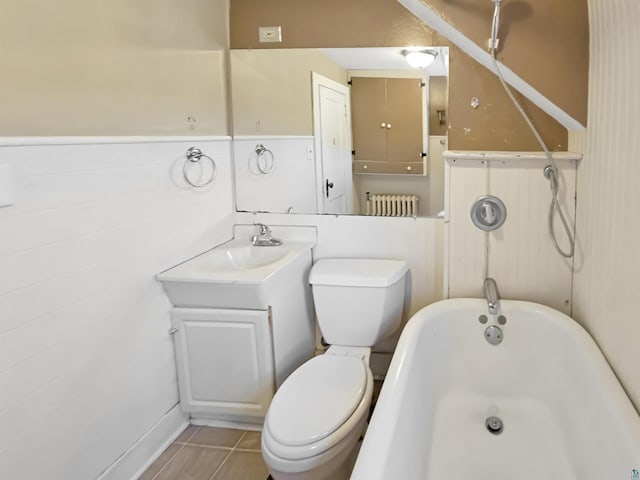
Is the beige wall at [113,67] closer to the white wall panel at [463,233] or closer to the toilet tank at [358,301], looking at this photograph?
the toilet tank at [358,301]

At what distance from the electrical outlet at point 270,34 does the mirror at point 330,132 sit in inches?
2.3

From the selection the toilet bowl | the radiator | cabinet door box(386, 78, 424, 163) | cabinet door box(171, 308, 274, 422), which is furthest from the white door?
the toilet bowl

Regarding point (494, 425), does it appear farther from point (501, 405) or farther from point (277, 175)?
point (277, 175)

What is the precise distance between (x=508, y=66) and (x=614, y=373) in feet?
3.78

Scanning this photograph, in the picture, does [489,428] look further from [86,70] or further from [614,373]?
[86,70]

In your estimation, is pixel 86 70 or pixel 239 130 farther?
pixel 239 130

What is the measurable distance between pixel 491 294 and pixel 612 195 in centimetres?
63

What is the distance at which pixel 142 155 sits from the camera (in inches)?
83.4

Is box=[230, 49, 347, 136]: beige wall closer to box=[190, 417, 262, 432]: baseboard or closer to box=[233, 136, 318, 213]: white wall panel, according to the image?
box=[233, 136, 318, 213]: white wall panel

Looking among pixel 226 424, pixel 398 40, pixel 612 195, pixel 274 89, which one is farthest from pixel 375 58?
pixel 226 424

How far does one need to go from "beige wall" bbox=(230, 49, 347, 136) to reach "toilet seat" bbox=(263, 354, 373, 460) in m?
1.23

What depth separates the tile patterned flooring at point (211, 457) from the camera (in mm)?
2139

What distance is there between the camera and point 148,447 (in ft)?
7.26

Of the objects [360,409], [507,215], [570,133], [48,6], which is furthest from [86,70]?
[570,133]
